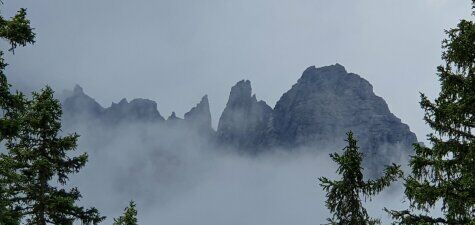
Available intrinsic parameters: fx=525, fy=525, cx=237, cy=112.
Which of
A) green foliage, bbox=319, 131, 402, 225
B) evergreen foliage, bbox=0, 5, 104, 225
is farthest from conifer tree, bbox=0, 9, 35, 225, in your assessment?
green foliage, bbox=319, 131, 402, 225

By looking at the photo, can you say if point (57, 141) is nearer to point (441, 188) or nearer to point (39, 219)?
point (39, 219)

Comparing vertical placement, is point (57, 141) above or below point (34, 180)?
above

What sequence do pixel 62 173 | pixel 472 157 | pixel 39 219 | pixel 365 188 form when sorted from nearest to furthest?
pixel 472 157 → pixel 365 188 → pixel 39 219 → pixel 62 173

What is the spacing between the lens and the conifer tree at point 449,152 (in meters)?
12.1

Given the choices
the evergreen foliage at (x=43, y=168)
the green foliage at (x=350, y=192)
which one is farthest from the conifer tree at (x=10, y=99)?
the green foliage at (x=350, y=192)

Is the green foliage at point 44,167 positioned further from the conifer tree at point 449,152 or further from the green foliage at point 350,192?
the conifer tree at point 449,152

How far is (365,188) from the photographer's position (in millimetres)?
16109

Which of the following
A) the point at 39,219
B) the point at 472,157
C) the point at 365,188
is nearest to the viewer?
the point at 472,157

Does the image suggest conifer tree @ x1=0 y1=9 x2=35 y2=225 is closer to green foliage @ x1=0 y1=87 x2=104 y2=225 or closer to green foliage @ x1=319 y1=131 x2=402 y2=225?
green foliage @ x1=0 y1=87 x2=104 y2=225

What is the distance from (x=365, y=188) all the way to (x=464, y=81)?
193 inches

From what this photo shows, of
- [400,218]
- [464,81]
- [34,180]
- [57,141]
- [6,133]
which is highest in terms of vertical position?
[57,141]

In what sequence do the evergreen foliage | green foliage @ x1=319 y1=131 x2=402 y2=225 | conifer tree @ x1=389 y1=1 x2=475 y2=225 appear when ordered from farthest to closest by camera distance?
the evergreen foliage
green foliage @ x1=319 y1=131 x2=402 y2=225
conifer tree @ x1=389 y1=1 x2=475 y2=225

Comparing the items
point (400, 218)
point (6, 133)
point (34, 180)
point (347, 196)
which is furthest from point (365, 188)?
point (34, 180)

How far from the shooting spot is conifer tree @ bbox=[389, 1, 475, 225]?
1214 centimetres
